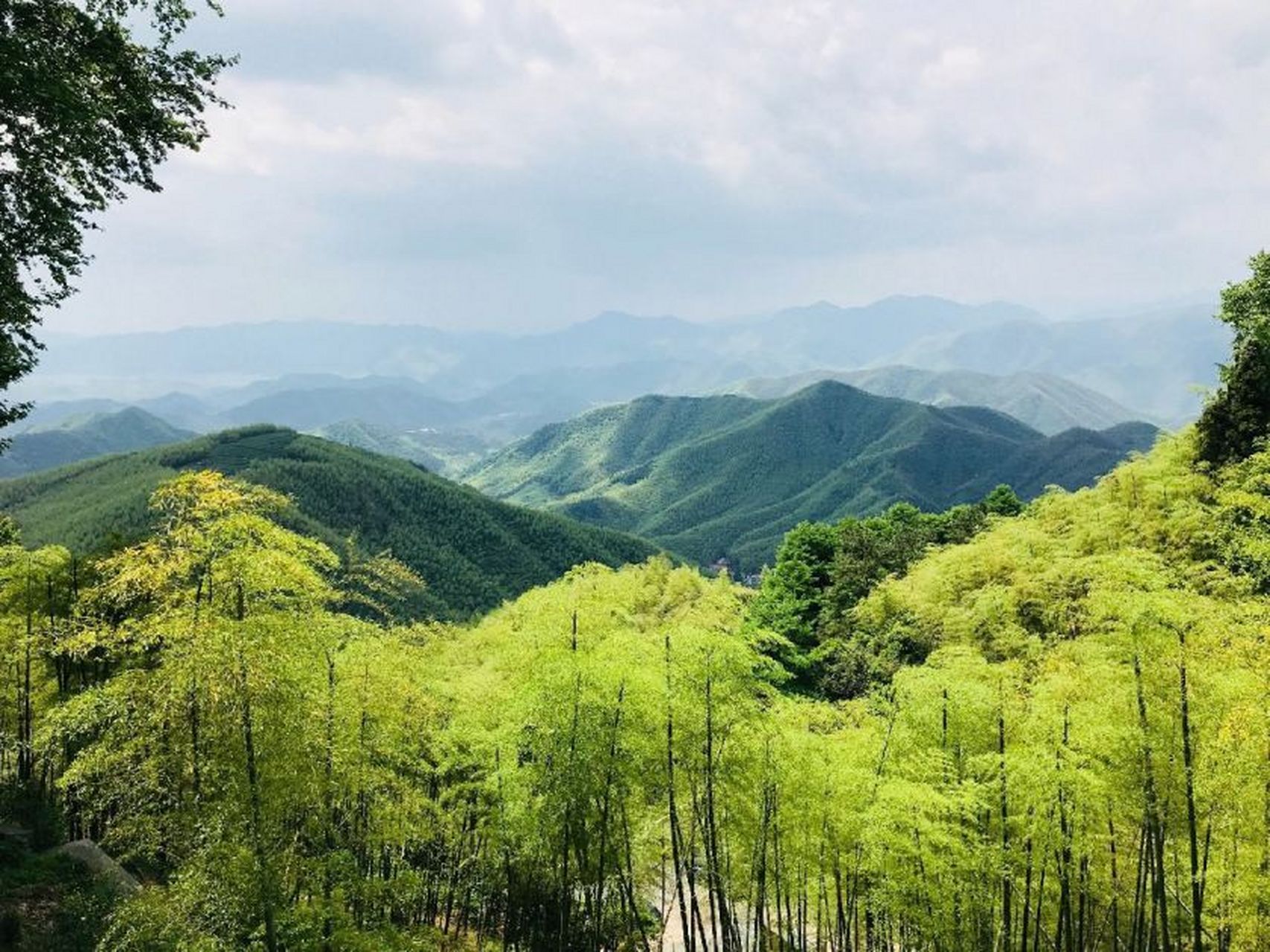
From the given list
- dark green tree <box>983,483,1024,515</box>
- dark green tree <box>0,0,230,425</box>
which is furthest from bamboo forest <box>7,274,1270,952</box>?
dark green tree <box>983,483,1024,515</box>

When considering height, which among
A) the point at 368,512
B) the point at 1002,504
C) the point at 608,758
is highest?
the point at 1002,504

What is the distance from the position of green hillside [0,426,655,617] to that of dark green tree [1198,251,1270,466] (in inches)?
4182

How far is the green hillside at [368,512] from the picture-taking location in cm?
14038

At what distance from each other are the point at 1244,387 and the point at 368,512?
492 feet

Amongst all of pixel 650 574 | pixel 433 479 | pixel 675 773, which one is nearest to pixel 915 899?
pixel 675 773

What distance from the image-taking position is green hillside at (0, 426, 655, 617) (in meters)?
140

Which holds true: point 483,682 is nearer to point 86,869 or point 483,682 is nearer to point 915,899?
point 86,869

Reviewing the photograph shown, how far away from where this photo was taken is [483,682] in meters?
23.3

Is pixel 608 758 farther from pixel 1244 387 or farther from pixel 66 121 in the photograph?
pixel 1244 387

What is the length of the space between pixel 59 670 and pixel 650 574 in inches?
1562

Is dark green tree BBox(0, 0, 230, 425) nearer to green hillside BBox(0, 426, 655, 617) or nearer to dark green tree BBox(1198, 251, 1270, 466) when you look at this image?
dark green tree BBox(1198, 251, 1270, 466)

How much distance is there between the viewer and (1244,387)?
120 ft

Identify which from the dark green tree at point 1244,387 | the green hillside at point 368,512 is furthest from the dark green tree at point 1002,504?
the green hillside at point 368,512

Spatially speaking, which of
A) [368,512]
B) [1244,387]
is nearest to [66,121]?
[1244,387]
